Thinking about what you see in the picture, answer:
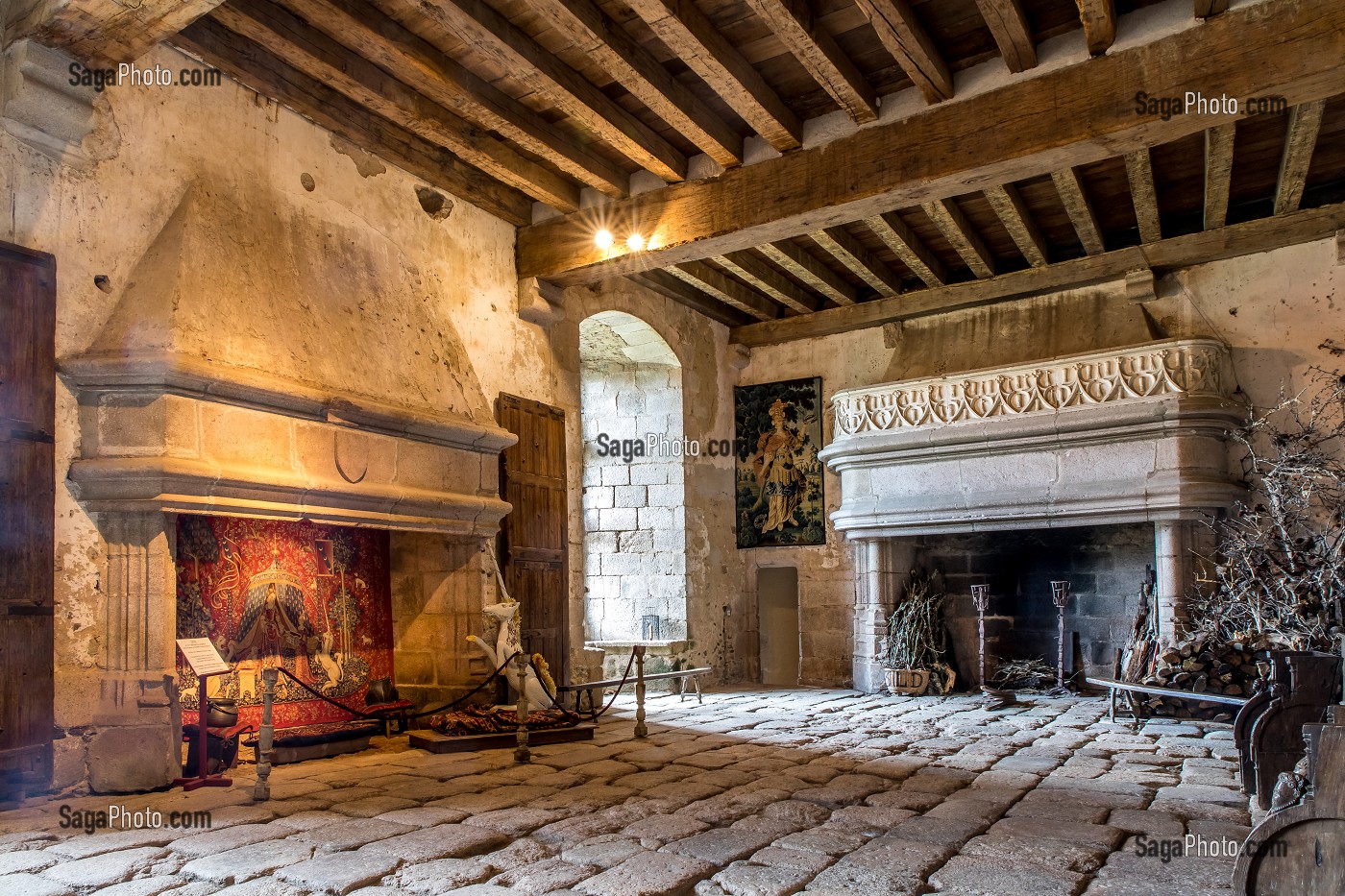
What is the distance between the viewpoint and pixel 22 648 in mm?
4539

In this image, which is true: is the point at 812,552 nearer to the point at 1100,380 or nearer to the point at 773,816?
the point at 1100,380

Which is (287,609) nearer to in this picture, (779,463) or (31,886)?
(31,886)

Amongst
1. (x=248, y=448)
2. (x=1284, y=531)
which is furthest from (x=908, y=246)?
(x=248, y=448)

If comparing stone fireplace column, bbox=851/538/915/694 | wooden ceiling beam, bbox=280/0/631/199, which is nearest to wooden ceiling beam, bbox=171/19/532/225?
wooden ceiling beam, bbox=280/0/631/199

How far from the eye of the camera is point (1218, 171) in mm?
7152

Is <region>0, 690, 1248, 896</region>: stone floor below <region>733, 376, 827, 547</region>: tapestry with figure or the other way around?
below

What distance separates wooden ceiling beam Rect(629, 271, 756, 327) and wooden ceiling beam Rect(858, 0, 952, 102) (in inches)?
144

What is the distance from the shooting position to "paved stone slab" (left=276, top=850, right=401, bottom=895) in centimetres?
323

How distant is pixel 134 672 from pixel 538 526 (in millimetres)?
3479

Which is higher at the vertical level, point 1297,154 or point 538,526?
point 1297,154

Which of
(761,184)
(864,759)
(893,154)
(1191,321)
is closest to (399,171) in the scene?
(761,184)

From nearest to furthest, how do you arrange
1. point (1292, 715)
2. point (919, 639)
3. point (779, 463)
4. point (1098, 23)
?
1. point (1292, 715)
2. point (1098, 23)
3. point (919, 639)
4. point (779, 463)
